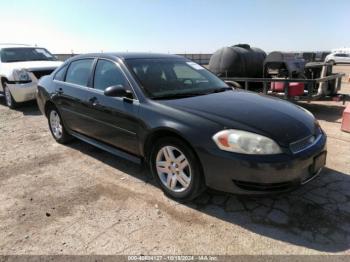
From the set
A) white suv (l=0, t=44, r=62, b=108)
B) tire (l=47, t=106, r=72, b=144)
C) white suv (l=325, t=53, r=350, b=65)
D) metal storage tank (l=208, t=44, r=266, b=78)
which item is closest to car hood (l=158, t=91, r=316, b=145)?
tire (l=47, t=106, r=72, b=144)

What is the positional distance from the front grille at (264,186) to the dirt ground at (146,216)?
36 centimetres

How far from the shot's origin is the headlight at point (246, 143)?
296 cm

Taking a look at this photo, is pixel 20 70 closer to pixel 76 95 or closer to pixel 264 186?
pixel 76 95

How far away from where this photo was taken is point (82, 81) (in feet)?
15.7

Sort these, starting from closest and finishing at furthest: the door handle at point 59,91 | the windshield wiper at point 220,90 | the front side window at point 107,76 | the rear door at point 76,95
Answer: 1. the front side window at point 107,76
2. the windshield wiper at point 220,90
3. the rear door at point 76,95
4. the door handle at point 59,91

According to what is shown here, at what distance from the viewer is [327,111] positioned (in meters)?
7.92

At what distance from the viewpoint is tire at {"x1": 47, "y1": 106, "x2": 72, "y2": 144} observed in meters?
5.55

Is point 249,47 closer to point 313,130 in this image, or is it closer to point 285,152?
point 313,130

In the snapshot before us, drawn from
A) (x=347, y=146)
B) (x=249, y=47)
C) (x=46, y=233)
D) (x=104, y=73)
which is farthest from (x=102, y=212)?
(x=249, y=47)

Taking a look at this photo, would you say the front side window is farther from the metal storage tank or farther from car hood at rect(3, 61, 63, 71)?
car hood at rect(3, 61, 63, 71)

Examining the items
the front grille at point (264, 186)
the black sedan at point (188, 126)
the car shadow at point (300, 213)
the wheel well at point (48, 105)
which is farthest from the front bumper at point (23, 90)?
the front grille at point (264, 186)

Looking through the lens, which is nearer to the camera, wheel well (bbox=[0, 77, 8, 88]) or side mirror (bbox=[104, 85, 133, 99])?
side mirror (bbox=[104, 85, 133, 99])

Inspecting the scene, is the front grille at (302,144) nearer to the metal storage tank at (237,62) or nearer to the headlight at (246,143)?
the headlight at (246,143)

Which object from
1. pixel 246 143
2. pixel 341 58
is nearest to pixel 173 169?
pixel 246 143
